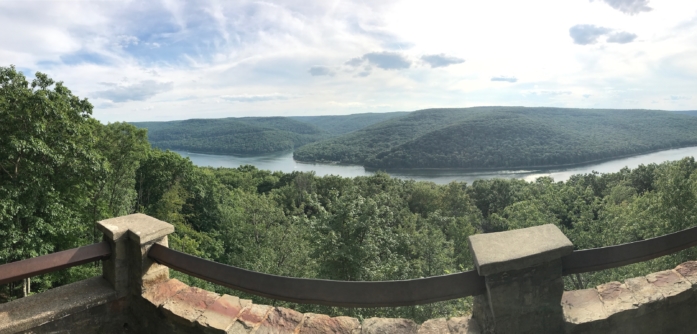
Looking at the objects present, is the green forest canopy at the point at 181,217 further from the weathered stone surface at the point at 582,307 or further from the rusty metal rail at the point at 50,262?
the weathered stone surface at the point at 582,307

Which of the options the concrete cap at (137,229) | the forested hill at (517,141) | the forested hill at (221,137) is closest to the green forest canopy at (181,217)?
the concrete cap at (137,229)

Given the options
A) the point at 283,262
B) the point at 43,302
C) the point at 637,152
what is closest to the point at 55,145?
the point at 283,262

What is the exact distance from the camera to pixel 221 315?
2.19 meters

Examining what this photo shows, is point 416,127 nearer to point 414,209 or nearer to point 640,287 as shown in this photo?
point 414,209

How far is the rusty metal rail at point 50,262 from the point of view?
207cm

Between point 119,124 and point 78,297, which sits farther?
point 119,124

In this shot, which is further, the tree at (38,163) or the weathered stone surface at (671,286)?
the tree at (38,163)

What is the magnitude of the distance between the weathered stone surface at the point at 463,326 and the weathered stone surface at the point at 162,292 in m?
1.82

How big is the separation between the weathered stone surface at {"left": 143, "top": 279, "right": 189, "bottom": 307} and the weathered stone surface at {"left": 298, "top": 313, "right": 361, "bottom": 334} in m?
0.97

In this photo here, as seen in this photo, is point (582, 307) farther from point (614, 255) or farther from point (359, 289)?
point (359, 289)

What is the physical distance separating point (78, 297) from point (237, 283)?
4.14 feet

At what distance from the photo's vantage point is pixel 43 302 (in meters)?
2.32

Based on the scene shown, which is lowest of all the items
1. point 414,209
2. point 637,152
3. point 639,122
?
point 414,209

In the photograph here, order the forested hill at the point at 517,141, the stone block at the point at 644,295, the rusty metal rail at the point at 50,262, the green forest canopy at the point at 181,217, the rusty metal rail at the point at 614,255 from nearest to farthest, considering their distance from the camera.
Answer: the rusty metal rail at the point at 614,255
the stone block at the point at 644,295
the rusty metal rail at the point at 50,262
the green forest canopy at the point at 181,217
the forested hill at the point at 517,141
